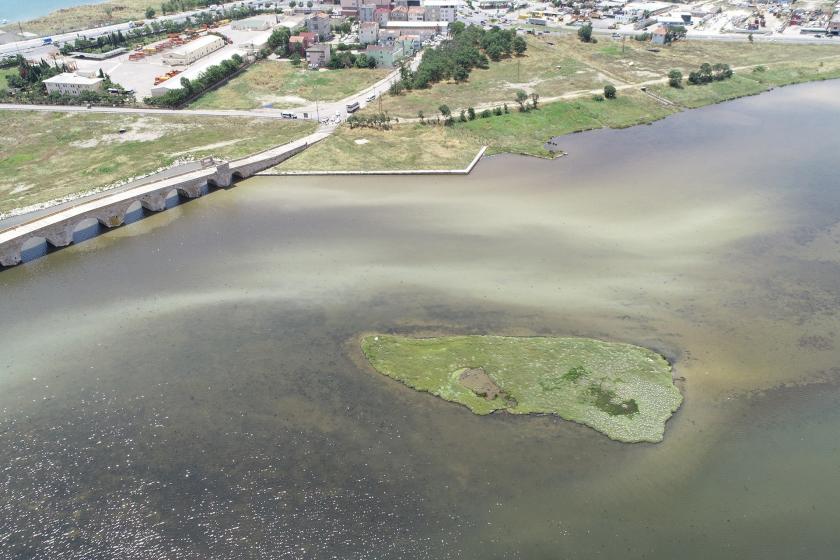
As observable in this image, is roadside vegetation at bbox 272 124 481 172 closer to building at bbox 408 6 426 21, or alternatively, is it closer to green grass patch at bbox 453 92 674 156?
green grass patch at bbox 453 92 674 156

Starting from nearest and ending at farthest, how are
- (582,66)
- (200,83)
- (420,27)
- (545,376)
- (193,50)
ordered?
(545,376), (200,83), (193,50), (582,66), (420,27)

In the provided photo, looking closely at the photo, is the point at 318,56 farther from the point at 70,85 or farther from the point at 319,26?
the point at 70,85

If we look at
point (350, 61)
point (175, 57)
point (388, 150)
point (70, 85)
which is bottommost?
point (388, 150)

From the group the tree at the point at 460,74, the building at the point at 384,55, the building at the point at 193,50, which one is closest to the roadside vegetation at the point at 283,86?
the building at the point at 384,55

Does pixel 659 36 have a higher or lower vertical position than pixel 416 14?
lower

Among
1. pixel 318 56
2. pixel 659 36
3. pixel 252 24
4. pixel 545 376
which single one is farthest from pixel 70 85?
pixel 659 36

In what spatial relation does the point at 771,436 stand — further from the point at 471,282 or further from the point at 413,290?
the point at 413,290
